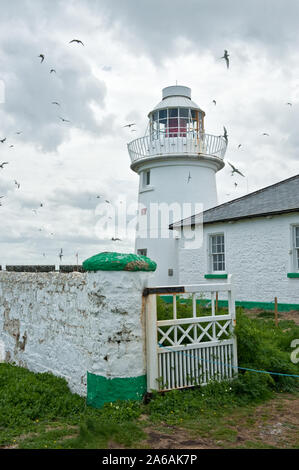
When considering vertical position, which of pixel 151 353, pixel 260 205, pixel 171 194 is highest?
pixel 171 194

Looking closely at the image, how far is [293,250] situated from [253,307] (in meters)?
2.53

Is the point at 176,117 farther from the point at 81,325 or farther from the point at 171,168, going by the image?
the point at 81,325

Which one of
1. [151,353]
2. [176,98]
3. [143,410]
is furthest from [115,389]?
[176,98]

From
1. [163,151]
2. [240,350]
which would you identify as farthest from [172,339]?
[163,151]

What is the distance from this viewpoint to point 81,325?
6.20 m

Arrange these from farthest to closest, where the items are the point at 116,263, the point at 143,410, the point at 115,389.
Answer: the point at 116,263, the point at 115,389, the point at 143,410

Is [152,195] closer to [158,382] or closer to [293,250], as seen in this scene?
[293,250]

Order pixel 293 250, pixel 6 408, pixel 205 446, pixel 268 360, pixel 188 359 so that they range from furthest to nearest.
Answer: pixel 293 250 < pixel 268 360 < pixel 188 359 < pixel 6 408 < pixel 205 446

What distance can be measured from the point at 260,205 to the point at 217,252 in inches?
105

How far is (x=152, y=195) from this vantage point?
19828mm

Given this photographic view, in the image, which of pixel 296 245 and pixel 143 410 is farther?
pixel 296 245

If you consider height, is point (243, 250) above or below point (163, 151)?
below

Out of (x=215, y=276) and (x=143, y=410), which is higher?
(x=215, y=276)

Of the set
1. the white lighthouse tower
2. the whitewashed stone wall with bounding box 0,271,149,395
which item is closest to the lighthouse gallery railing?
the white lighthouse tower
